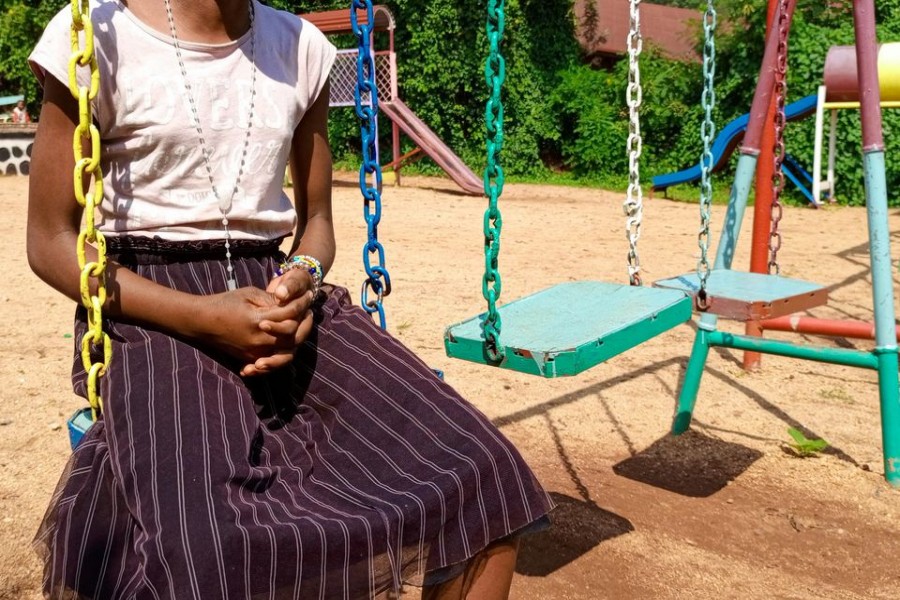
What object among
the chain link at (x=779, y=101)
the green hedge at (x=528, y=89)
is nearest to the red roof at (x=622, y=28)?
the green hedge at (x=528, y=89)

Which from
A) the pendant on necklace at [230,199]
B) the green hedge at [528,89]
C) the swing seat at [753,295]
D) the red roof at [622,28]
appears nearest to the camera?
the pendant on necklace at [230,199]

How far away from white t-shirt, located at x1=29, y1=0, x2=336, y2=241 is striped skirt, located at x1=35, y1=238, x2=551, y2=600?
7cm

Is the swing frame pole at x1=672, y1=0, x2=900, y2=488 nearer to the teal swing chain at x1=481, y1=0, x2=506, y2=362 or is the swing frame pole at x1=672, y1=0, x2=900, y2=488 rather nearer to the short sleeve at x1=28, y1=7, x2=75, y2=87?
the teal swing chain at x1=481, y1=0, x2=506, y2=362

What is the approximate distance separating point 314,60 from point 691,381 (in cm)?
210

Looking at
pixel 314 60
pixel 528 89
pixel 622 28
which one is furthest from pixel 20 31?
pixel 314 60

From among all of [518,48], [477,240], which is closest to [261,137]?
[477,240]

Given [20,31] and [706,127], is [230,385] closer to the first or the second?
[706,127]

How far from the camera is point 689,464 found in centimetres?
329

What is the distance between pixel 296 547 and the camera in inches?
51.4

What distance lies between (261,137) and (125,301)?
16.8 inches

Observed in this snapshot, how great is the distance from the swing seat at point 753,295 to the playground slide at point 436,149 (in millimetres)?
8881

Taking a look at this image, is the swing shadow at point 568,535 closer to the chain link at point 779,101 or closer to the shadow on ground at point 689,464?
the shadow on ground at point 689,464

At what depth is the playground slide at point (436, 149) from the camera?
12281 mm

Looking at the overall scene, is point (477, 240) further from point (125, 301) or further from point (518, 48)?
point (518, 48)
